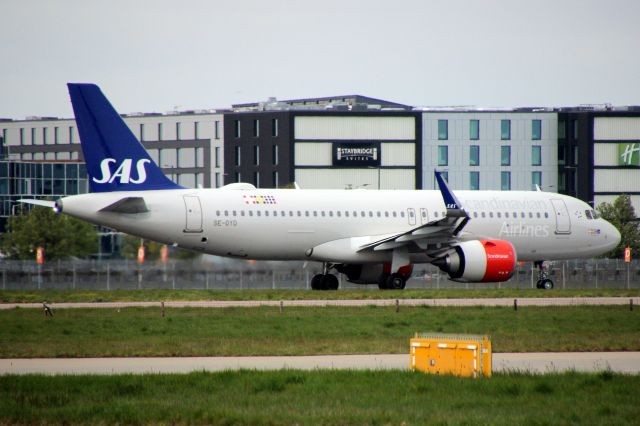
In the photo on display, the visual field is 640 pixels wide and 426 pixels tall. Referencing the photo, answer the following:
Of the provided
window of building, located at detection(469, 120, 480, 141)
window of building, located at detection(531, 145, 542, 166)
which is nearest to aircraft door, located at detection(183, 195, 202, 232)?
window of building, located at detection(469, 120, 480, 141)

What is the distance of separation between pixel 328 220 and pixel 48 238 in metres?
35.8

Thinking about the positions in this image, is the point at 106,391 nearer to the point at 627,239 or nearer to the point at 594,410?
the point at 594,410

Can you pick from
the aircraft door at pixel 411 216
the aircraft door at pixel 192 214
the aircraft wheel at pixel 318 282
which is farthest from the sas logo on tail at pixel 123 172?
the aircraft door at pixel 411 216

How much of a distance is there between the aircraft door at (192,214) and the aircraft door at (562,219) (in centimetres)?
1668

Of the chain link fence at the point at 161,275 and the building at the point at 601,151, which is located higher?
the building at the point at 601,151

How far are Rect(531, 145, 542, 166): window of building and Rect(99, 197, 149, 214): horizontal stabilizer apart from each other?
65045mm

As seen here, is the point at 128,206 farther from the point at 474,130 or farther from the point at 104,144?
the point at 474,130

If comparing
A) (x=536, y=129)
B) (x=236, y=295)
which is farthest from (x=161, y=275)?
(x=536, y=129)

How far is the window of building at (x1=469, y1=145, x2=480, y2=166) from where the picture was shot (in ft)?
334

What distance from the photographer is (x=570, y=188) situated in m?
103

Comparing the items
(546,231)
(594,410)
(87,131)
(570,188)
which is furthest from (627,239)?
(594,410)

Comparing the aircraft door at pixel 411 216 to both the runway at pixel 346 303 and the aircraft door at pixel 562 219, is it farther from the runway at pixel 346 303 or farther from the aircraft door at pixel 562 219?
the aircraft door at pixel 562 219

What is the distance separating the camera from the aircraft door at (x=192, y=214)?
43.4 metres

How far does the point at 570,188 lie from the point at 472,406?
290ft
